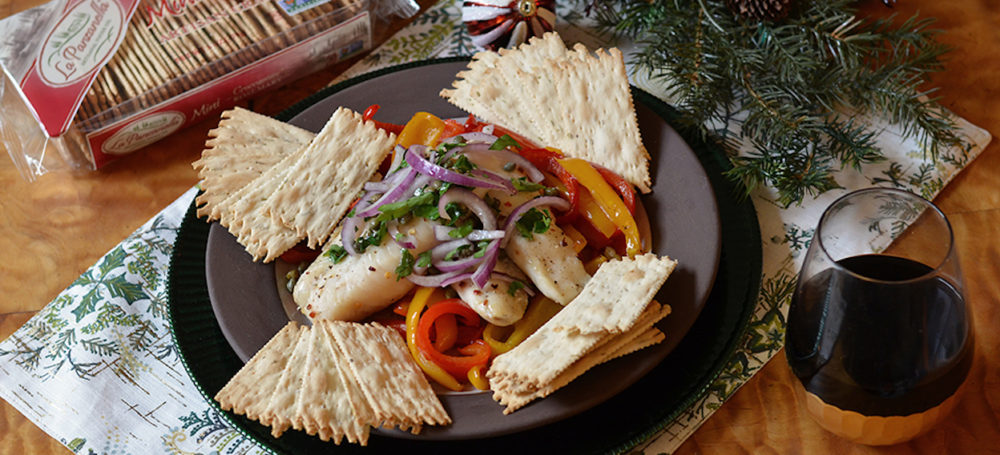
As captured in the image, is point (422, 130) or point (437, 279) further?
point (422, 130)

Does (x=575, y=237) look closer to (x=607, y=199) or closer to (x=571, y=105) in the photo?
(x=607, y=199)

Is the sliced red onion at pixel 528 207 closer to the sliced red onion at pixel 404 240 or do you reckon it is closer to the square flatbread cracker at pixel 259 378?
the sliced red onion at pixel 404 240

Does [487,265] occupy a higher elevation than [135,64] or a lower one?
lower

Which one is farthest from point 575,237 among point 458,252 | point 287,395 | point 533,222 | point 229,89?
point 229,89

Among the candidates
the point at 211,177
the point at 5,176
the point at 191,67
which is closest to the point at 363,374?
the point at 211,177

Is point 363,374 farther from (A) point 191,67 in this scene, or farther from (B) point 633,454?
(A) point 191,67

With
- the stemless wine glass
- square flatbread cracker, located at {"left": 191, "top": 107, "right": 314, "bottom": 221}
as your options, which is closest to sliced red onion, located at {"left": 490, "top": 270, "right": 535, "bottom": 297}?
the stemless wine glass

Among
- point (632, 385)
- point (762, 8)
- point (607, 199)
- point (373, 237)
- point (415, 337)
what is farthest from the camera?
point (762, 8)

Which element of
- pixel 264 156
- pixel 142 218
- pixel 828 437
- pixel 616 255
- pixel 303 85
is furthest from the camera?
pixel 303 85

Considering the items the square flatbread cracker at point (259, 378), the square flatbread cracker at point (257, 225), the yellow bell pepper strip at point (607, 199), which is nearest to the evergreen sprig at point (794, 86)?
the yellow bell pepper strip at point (607, 199)
